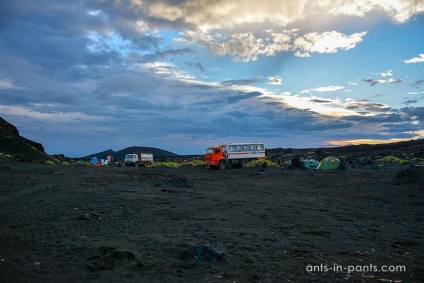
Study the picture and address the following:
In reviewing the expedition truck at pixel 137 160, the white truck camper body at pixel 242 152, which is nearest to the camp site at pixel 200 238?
the white truck camper body at pixel 242 152

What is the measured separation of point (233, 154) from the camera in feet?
130

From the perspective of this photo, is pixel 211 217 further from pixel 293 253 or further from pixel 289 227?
pixel 293 253

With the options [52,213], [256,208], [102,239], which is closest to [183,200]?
[256,208]

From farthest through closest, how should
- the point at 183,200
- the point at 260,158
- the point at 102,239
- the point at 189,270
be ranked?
the point at 260,158
the point at 183,200
the point at 102,239
the point at 189,270

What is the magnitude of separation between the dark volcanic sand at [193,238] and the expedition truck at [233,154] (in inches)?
984

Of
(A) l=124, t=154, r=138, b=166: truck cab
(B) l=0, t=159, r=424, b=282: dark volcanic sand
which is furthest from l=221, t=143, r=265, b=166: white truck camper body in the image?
(B) l=0, t=159, r=424, b=282: dark volcanic sand

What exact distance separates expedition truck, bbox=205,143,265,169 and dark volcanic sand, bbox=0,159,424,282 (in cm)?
2501

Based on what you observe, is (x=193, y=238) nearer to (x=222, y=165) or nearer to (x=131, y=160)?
(x=222, y=165)

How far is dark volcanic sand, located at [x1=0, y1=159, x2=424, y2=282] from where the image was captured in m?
5.66

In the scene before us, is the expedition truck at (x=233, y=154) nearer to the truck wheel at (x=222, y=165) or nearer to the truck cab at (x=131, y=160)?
the truck wheel at (x=222, y=165)

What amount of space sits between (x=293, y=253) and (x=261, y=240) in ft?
3.37

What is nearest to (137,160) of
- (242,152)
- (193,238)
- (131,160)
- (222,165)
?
(131,160)

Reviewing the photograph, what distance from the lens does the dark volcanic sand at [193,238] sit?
5.66 m

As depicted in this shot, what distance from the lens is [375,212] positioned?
12.2 metres
